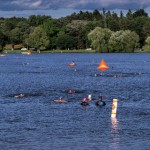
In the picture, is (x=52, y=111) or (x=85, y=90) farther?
(x=85, y=90)

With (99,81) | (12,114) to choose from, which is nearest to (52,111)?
(12,114)

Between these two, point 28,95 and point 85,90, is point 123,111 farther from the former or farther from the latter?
point 85,90

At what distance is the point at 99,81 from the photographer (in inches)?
3733

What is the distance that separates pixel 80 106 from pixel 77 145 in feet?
65.9

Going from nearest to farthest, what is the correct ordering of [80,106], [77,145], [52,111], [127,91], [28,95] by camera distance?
[77,145], [52,111], [80,106], [28,95], [127,91]

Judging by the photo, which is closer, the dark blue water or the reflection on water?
the reflection on water

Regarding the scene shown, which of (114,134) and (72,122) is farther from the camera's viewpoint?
(72,122)

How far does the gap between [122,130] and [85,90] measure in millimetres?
34529

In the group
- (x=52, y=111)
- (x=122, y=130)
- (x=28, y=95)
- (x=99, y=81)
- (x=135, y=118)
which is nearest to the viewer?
(x=122, y=130)

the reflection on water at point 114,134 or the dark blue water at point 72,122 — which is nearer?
the reflection on water at point 114,134

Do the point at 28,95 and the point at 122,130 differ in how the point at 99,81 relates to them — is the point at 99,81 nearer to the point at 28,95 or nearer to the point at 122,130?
the point at 28,95

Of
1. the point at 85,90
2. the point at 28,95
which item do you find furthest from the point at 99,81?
the point at 28,95

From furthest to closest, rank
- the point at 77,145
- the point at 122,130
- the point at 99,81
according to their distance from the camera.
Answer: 1. the point at 99,81
2. the point at 122,130
3. the point at 77,145

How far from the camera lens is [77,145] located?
3756cm
